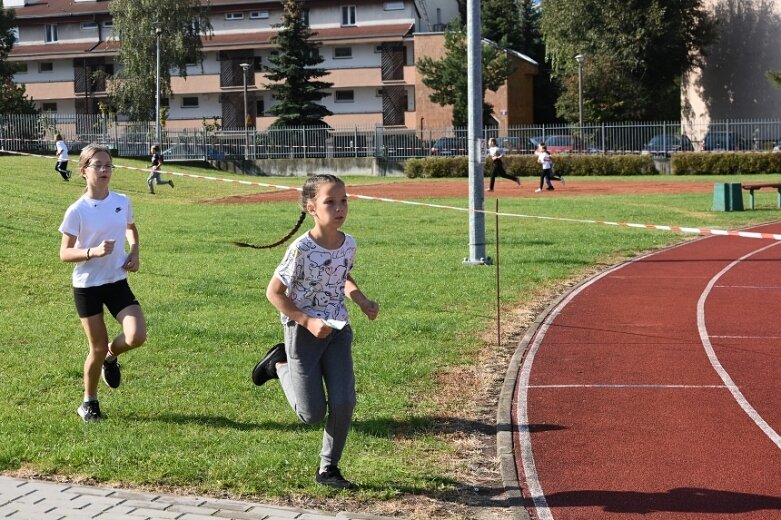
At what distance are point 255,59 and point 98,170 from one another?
70.0 meters

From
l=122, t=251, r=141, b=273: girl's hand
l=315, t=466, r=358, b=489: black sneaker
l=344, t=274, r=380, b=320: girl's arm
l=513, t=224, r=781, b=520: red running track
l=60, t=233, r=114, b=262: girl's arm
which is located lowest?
l=513, t=224, r=781, b=520: red running track

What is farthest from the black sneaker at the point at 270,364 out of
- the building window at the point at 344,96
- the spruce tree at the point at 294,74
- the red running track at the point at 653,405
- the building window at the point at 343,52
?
the building window at the point at 344,96

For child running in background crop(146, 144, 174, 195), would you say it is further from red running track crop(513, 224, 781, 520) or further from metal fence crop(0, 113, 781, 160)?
red running track crop(513, 224, 781, 520)

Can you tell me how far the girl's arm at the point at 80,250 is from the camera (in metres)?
7.05

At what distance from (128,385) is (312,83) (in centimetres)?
5694

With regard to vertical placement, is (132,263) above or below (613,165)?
below

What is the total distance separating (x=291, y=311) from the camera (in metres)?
5.86

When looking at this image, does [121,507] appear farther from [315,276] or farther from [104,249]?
[104,249]

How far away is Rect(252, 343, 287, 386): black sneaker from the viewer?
654 cm

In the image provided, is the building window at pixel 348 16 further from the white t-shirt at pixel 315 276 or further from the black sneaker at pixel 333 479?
the black sneaker at pixel 333 479

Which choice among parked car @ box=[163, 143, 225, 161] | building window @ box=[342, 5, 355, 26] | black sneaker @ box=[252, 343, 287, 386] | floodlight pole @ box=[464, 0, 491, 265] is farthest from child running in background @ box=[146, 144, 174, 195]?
building window @ box=[342, 5, 355, 26]

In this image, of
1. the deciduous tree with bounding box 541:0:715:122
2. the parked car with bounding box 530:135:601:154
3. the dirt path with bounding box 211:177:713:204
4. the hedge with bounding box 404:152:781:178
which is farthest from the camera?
the deciduous tree with bounding box 541:0:715:122

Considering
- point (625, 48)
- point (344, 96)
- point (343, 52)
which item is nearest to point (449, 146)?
point (625, 48)

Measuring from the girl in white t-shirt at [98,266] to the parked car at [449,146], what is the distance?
4602cm
